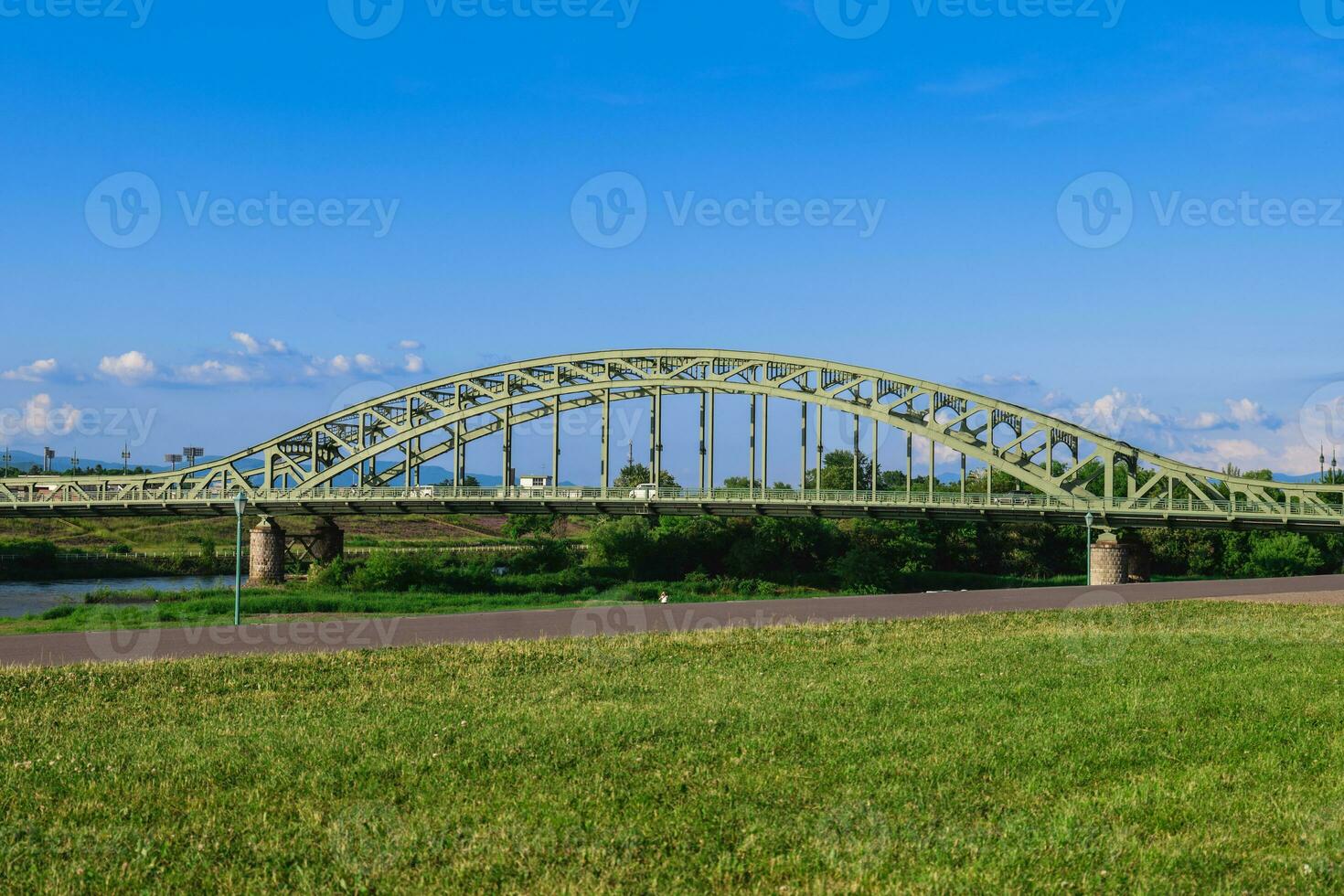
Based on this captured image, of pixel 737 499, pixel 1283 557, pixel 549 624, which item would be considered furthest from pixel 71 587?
pixel 1283 557

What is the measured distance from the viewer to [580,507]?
64375 millimetres

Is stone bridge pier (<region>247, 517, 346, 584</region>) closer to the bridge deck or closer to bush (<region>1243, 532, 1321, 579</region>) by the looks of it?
the bridge deck

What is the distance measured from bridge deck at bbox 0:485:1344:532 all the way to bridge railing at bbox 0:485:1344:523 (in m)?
0.06

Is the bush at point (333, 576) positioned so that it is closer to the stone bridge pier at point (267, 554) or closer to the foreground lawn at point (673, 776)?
the stone bridge pier at point (267, 554)

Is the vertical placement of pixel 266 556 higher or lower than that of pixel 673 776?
higher

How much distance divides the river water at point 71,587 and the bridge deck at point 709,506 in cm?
491

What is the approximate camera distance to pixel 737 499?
62.2 m

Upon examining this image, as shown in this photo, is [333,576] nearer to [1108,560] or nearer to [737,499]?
[737,499]

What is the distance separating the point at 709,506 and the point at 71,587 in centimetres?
3699

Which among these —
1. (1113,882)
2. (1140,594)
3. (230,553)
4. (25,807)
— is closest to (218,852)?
(25,807)

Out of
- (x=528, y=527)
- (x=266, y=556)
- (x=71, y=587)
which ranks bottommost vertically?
(x=71, y=587)

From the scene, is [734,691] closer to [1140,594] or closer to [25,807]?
[25,807]

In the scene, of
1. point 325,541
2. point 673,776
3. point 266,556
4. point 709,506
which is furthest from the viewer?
point 325,541

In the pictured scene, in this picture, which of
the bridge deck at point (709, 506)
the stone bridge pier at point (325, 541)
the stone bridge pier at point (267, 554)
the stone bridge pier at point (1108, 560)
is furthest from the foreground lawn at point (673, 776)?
the stone bridge pier at point (325, 541)
